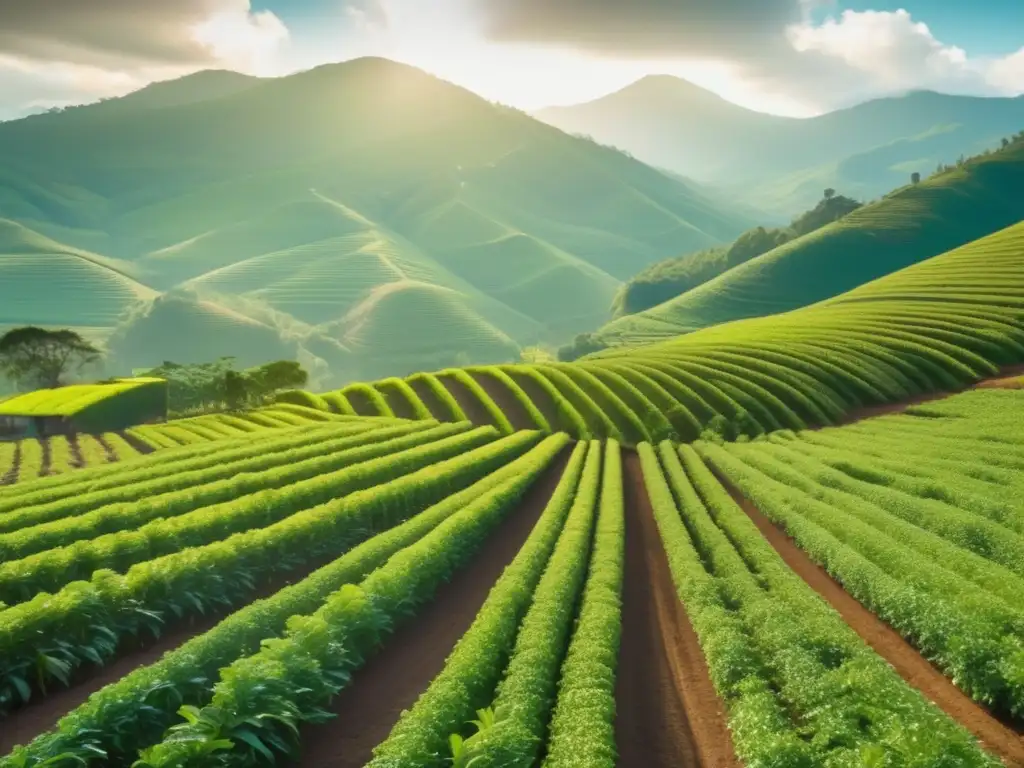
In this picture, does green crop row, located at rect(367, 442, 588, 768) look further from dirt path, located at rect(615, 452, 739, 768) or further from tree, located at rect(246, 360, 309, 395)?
tree, located at rect(246, 360, 309, 395)

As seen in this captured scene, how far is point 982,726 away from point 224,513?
25336mm

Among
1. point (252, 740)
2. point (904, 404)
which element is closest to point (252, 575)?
point (252, 740)

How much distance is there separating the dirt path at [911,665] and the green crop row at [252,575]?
14.6 metres

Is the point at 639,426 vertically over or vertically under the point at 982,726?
over

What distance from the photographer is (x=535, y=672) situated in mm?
16172

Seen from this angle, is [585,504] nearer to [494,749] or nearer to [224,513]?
[224,513]

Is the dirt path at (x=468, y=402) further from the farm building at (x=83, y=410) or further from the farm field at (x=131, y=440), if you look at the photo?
the farm building at (x=83, y=410)

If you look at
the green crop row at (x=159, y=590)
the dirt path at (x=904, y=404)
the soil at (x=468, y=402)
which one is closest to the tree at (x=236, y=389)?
the soil at (x=468, y=402)

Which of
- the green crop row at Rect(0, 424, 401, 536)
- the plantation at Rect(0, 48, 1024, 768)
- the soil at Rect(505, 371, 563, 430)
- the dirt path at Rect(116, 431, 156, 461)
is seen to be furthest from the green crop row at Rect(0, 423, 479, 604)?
the dirt path at Rect(116, 431, 156, 461)

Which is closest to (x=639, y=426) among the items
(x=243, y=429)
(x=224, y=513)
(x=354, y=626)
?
(x=243, y=429)

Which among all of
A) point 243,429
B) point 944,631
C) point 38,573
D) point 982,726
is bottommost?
point 982,726

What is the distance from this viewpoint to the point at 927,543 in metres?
23.9

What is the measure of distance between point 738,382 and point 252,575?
51.8 m

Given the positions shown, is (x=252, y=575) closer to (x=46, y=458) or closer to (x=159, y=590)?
(x=159, y=590)
